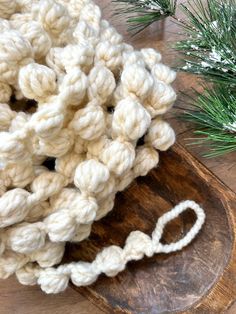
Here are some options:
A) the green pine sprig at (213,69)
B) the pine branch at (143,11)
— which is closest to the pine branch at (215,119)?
the green pine sprig at (213,69)

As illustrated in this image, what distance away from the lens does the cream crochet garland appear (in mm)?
418

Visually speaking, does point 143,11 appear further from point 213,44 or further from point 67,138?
point 67,138

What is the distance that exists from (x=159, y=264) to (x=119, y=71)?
0.20m

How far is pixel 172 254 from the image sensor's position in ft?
1.62

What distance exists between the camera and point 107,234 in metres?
0.51

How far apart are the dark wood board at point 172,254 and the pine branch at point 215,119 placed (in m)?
0.03

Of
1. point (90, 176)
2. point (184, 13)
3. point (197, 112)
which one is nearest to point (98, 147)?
point (90, 176)

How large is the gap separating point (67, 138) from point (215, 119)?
159mm

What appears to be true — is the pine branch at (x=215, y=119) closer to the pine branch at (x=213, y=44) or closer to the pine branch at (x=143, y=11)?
the pine branch at (x=213, y=44)

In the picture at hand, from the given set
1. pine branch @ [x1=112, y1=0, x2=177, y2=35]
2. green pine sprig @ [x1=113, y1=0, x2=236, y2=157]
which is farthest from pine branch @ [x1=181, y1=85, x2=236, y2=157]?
pine branch @ [x1=112, y1=0, x2=177, y2=35]

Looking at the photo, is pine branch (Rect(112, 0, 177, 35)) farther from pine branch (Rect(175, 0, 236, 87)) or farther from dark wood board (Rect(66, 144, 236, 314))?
dark wood board (Rect(66, 144, 236, 314))

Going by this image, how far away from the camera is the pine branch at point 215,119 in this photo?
497mm

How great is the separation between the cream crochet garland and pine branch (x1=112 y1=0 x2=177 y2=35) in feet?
0.40

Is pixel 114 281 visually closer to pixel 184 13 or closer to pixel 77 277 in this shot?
pixel 77 277
